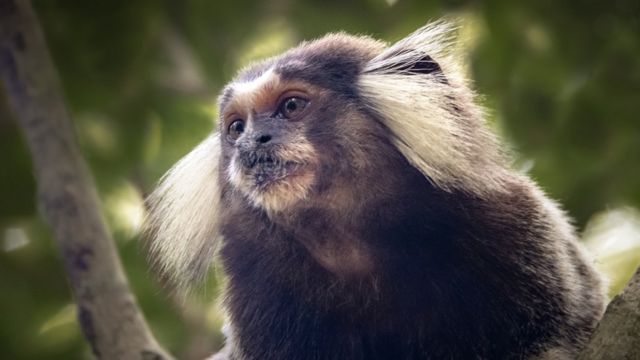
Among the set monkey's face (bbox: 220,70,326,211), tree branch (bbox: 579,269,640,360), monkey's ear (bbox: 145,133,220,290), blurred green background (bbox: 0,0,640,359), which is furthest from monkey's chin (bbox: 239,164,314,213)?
tree branch (bbox: 579,269,640,360)

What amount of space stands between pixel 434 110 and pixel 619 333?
1140 mm

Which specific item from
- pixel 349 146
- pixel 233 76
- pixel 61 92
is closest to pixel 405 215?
pixel 349 146

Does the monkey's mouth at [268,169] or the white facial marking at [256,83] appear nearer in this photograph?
the monkey's mouth at [268,169]

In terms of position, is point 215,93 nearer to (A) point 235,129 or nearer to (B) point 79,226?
(A) point 235,129

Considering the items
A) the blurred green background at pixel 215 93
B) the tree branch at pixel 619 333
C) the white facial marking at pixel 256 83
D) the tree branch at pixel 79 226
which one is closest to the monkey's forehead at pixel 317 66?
the white facial marking at pixel 256 83

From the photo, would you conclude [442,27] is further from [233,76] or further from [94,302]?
[94,302]

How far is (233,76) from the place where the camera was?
12.8ft

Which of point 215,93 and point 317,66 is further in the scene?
point 215,93

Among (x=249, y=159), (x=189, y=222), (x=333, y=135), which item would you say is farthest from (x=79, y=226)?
(x=333, y=135)

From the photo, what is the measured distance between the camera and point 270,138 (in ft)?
10.9

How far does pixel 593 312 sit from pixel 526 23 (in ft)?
3.56

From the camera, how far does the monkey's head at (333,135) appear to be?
329 cm

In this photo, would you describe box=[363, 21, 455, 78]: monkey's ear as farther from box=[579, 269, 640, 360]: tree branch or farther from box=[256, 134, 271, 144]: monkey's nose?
box=[579, 269, 640, 360]: tree branch

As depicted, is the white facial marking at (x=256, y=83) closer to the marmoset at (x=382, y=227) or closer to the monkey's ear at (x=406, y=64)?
the marmoset at (x=382, y=227)
